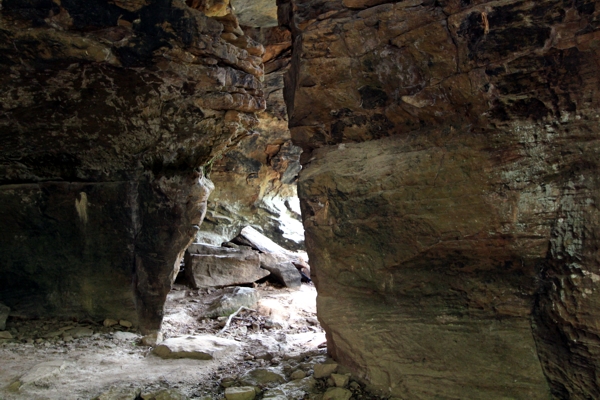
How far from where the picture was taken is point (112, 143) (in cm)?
353

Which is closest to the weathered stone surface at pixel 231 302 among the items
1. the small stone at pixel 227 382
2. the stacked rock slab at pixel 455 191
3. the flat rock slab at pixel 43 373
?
the flat rock slab at pixel 43 373

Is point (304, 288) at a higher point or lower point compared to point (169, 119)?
lower

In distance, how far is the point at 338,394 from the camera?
2.27 m

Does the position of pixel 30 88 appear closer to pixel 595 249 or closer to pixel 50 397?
pixel 50 397

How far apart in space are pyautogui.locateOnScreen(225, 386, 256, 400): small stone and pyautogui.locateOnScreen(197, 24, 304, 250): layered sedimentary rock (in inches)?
216

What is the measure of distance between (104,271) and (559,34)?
3483 mm

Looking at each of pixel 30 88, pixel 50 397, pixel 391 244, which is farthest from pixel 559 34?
pixel 30 88

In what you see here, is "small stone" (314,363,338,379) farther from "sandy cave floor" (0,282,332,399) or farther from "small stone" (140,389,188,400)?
"small stone" (140,389,188,400)

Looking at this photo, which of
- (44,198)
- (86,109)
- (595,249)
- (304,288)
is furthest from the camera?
(304,288)

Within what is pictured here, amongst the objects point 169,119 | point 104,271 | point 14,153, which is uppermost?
point 169,119

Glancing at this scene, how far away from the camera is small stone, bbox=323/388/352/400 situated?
2.25 meters

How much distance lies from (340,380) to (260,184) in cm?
656

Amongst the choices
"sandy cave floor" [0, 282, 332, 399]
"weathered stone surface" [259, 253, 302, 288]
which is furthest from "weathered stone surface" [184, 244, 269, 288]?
"sandy cave floor" [0, 282, 332, 399]

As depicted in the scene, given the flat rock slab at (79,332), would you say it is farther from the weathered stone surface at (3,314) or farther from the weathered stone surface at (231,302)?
the weathered stone surface at (231,302)
